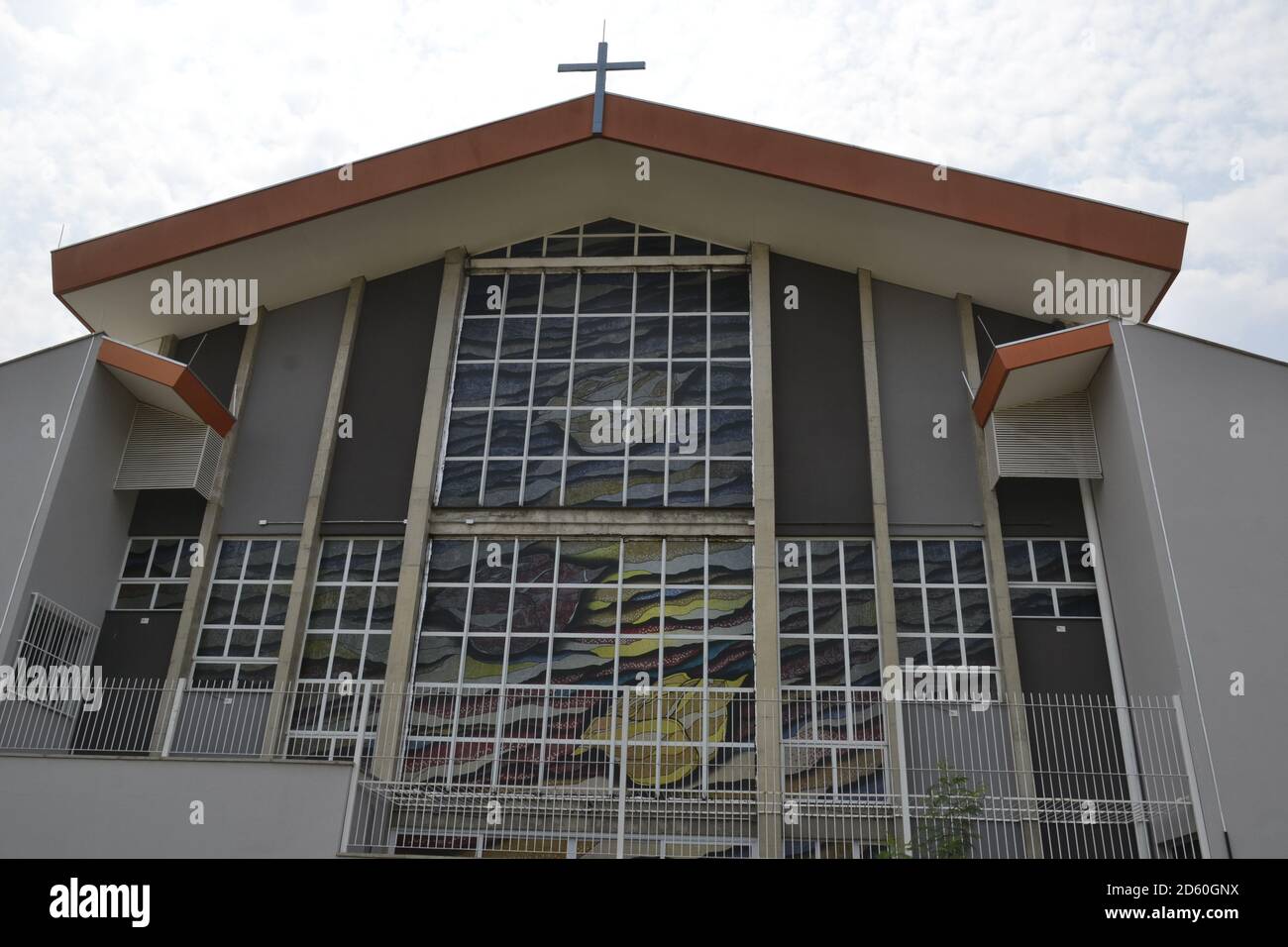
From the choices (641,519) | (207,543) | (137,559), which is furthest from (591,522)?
(137,559)

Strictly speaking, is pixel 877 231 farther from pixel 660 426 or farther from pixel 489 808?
pixel 489 808

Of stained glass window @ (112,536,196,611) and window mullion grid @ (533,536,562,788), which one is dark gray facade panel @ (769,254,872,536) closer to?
window mullion grid @ (533,536,562,788)

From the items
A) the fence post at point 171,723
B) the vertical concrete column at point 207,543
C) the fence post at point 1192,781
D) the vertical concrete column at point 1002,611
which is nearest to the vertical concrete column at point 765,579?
the vertical concrete column at point 1002,611

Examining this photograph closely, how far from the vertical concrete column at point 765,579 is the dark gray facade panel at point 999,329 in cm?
322

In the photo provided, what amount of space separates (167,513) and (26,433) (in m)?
2.32

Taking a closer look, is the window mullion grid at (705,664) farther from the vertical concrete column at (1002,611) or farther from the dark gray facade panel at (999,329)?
the dark gray facade panel at (999,329)

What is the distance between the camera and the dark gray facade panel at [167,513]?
16.6 metres

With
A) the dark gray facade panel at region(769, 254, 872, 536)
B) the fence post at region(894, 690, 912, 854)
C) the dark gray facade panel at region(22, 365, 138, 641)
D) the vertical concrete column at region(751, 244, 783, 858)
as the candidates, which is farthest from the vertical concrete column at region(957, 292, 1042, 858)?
the dark gray facade panel at region(22, 365, 138, 641)

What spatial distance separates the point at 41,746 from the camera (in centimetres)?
1427

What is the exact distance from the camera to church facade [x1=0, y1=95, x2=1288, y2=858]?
12.6m

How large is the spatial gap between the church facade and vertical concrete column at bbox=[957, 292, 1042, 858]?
2.6 inches

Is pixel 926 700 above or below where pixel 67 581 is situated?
below
